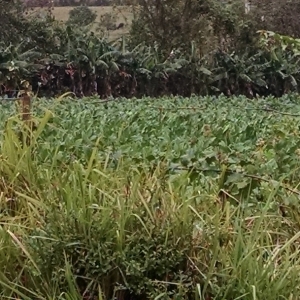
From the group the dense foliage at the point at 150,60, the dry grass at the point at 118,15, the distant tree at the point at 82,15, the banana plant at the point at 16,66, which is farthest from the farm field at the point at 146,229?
the distant tree at the point at 82,15

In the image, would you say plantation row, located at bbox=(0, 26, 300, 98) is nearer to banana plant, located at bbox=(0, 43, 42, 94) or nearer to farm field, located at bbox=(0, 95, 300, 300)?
banana plant, located at bbox=(0, 43, 42, 94)

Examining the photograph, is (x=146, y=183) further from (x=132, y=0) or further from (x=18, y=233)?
(x=132, y=0)

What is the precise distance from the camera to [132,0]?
54.2 feet

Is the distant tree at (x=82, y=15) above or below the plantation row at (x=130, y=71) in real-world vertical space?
above

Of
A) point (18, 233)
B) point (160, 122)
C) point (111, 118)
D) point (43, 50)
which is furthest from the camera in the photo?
point (43, 50)

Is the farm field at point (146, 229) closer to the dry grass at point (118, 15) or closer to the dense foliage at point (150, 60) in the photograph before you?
the dense foliage at point (150, 60)

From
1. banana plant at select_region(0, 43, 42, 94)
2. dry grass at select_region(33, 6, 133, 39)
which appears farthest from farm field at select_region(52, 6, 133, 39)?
banana plant at select_region(0, 43, 42, 94)

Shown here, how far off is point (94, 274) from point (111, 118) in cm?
463

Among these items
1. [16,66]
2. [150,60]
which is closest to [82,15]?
[150,60]

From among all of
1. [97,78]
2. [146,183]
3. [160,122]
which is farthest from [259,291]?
[97,78]

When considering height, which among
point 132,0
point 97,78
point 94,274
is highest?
point 94,274

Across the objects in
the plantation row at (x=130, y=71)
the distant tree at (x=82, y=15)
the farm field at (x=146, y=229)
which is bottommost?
the plantation row at (x=130, y=71)

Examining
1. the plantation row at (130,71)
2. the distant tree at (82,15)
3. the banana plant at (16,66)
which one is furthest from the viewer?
the distant tree at (82,15)

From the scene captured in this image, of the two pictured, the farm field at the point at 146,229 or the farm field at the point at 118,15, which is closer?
the farm field at the point at 146,229
